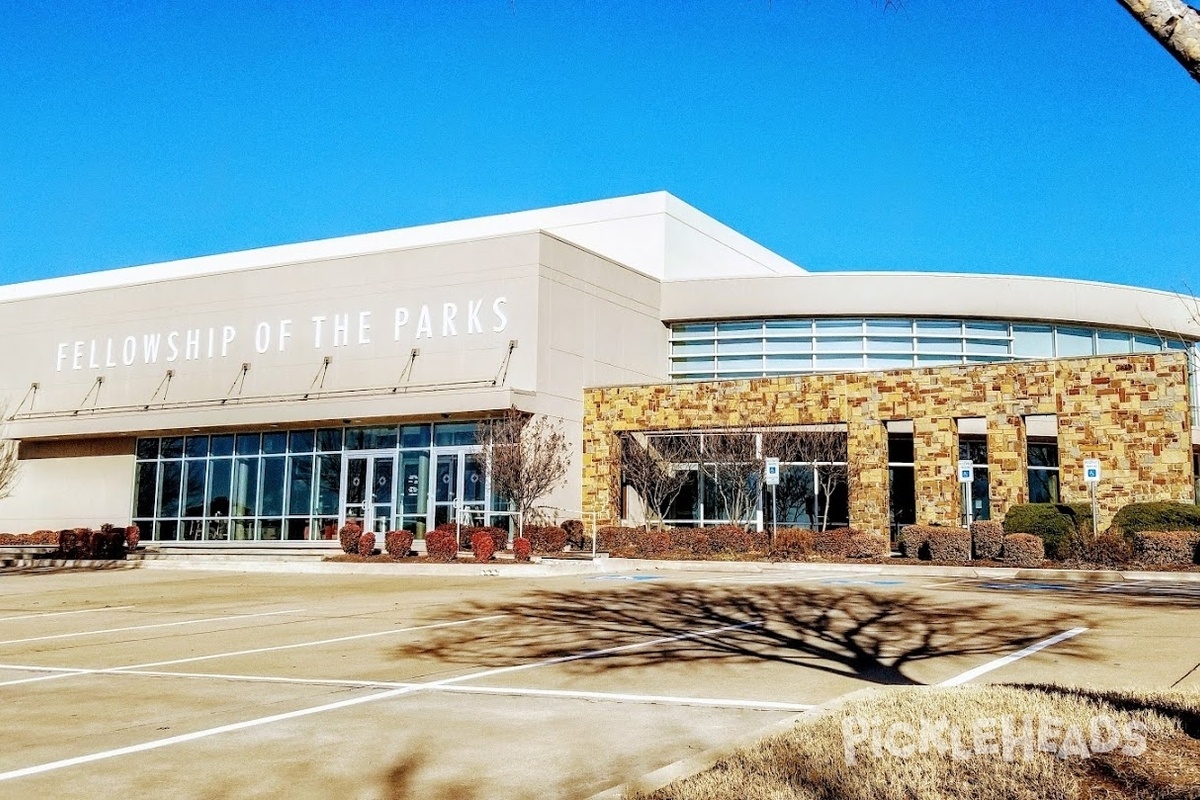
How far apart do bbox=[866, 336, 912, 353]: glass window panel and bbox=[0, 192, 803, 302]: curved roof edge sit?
791 centimetres

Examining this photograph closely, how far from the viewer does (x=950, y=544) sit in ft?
83.9

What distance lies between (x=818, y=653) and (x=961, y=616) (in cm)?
353

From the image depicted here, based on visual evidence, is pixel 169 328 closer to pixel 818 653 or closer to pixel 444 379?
pixel 444 379

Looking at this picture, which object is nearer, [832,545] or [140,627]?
[140,627]

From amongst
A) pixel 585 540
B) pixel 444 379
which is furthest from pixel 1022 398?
pixel 444 379

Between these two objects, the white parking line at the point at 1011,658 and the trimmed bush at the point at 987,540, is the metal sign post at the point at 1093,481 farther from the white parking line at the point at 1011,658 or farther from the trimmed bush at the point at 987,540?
the white parking line at the point at 1011,658

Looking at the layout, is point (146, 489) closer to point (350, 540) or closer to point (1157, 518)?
point (350, 540)

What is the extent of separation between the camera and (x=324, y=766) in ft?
20.0

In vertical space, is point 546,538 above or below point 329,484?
below

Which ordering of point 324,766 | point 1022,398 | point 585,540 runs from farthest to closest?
point 585,540
point 1022,398
point 324,766

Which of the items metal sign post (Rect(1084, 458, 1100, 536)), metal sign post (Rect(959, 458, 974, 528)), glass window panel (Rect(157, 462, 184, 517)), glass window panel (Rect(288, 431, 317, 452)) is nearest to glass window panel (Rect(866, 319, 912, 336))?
metal sign post (Rect(959, 458, 974, 528))

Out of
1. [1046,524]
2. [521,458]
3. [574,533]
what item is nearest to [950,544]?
[1046,524]

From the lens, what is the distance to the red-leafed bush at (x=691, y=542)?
28797mm

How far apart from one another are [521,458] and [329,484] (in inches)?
341
